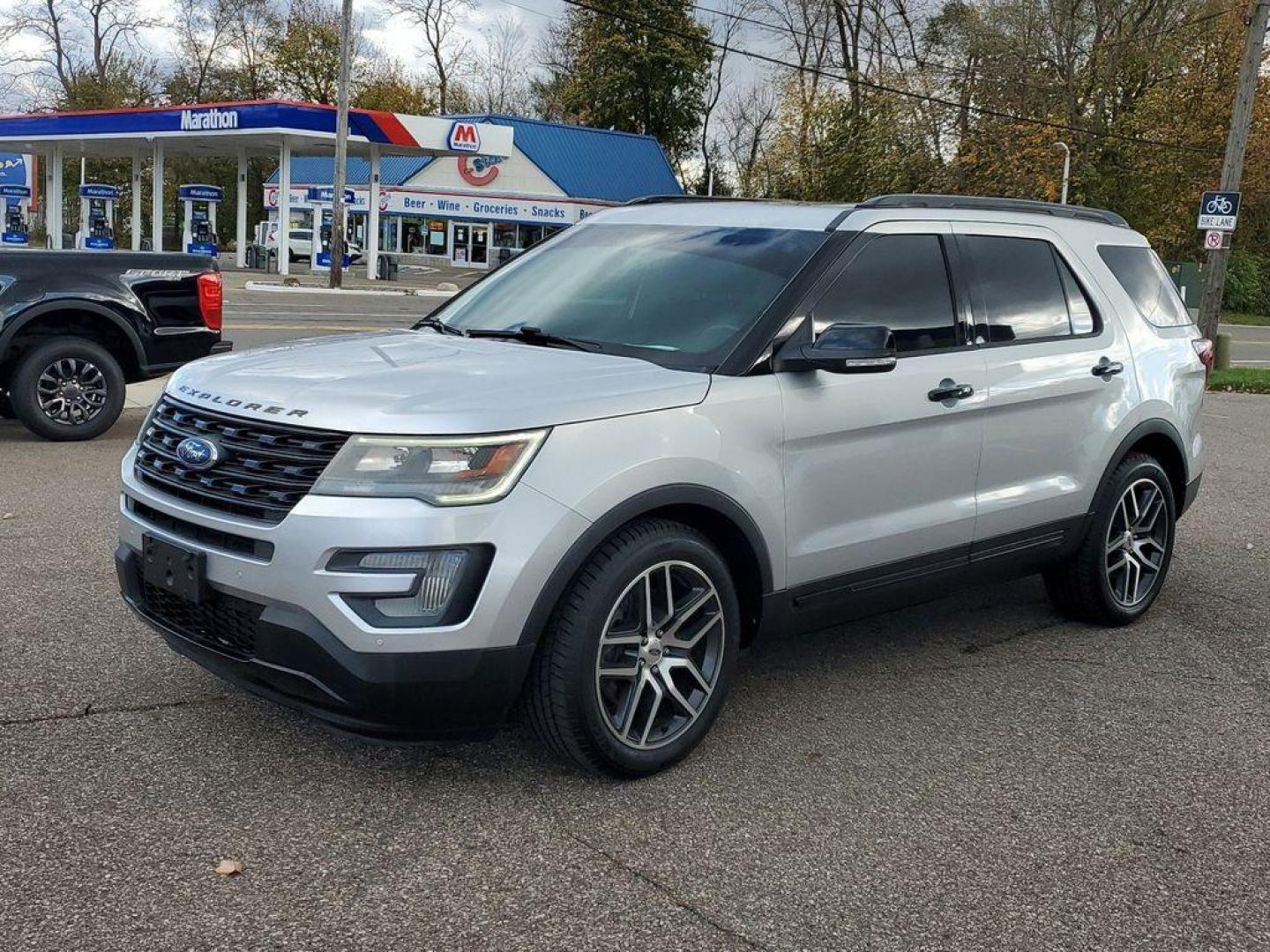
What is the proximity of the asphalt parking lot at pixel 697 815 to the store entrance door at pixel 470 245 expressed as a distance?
166 ft

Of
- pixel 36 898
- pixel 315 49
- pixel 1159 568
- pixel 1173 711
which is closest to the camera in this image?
pixel 36 898

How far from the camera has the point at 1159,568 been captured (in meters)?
5.77

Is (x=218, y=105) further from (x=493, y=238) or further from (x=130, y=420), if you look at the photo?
(x=130, y=420)

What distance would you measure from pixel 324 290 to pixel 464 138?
928cm

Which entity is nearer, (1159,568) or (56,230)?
(1159,568)

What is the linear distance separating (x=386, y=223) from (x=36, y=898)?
A: 184 feet

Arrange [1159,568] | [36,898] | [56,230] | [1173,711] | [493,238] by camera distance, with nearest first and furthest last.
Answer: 1. [36,898]
2. [1173,711]
3. [1159,568]
4. [56,230]
5. [493,238]

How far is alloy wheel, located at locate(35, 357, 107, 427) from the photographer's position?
29.6 feet

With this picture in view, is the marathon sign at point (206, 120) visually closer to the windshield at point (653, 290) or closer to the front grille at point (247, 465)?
the windshield at point (653, 290)

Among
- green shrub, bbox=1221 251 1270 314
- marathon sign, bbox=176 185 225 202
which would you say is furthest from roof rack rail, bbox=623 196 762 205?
green shrub, bbox=1221 251 1270 314

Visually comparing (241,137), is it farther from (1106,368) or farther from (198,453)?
(198,453)

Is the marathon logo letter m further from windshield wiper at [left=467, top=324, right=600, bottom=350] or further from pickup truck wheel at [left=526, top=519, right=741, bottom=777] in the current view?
pickup truck wheel at [left=526, top=519, right=741, bottom=777]

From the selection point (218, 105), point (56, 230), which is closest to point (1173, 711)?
point (218, 105)

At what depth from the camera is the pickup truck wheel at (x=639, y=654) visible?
3496 mm
